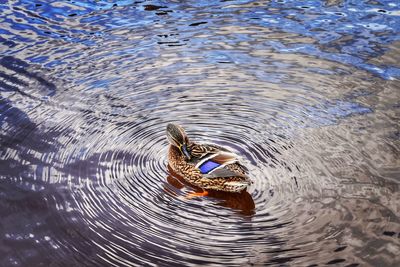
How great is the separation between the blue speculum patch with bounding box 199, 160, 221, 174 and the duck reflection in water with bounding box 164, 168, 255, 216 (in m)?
0.24

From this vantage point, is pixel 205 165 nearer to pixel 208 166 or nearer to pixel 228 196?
pixel 208 166

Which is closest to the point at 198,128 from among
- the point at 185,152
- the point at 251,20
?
the point at 185,152

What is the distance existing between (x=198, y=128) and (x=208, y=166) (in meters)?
1.15

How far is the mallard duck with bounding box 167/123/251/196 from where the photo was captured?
6023 millimetres

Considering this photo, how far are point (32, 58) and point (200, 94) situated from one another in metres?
3.03

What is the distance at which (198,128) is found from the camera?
7.35 metres

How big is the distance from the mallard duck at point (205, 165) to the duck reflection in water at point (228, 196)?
0.20ft

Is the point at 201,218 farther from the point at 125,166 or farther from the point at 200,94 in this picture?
the point at 200,94

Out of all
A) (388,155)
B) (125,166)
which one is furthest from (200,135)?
(388,155)

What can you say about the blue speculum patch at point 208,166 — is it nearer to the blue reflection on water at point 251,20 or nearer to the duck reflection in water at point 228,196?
the duck reflection in water at point 228,196

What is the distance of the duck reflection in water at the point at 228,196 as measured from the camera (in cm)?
582

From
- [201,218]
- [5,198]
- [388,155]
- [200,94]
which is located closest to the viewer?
[201,218]

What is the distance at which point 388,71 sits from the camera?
28.0ft

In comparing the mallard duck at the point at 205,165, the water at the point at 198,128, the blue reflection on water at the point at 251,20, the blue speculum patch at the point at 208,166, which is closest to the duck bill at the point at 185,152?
the mallard duck at the point at 205,165
